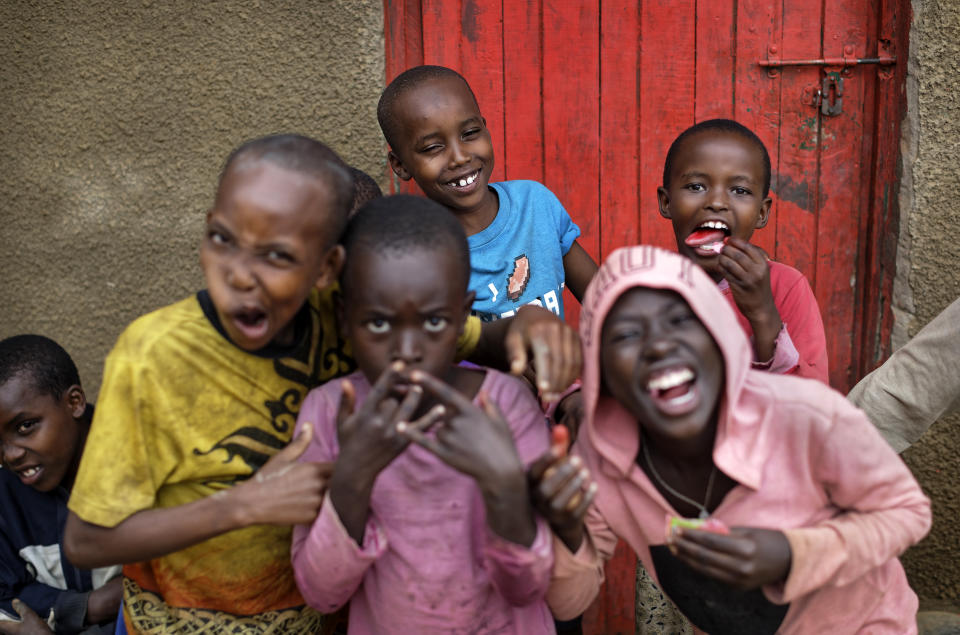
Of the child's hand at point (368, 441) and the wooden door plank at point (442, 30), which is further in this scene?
the wooden door plank at point (442, 30)

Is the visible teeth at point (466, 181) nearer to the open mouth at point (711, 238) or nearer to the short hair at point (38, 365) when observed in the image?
the open mouth at point (711, 238)

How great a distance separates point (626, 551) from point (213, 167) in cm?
221

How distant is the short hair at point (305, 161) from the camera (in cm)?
166

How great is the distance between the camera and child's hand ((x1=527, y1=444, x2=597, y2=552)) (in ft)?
4.73

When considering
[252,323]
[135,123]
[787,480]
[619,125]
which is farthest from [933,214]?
[135,123]

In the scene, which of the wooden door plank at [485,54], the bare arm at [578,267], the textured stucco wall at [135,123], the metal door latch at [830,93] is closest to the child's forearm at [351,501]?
the bare arm at [578,267]

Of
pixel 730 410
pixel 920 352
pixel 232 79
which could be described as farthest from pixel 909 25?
pixel 232 79

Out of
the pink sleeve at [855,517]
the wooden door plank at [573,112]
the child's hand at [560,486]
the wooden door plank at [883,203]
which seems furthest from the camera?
the wooden door plank at [573,112]

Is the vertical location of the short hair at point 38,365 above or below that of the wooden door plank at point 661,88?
below

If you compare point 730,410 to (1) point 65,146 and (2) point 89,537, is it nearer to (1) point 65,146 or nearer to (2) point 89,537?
(2) point 89,537

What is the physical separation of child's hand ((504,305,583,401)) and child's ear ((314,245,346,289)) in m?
0.40

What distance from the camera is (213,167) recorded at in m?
3.12

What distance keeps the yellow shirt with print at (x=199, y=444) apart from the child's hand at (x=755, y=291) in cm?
73

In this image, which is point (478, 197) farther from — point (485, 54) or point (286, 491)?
point (286, 491)
